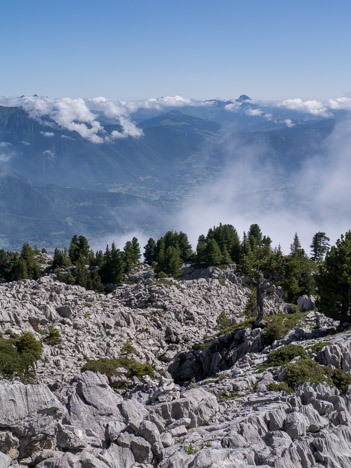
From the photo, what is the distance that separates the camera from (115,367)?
125 ft

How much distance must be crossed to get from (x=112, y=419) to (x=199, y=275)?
3103 inches

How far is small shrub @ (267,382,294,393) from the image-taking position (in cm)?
2712

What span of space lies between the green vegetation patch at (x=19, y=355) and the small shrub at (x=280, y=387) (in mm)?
19604

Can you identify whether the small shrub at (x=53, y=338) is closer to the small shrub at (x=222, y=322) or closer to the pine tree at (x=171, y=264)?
the small shrub at (x=222, y=322)

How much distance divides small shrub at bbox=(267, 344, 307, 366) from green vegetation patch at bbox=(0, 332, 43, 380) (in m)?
19.6

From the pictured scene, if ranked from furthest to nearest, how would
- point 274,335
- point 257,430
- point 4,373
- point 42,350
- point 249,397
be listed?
point 274,335 < point 42,350 < point 4,373 < point 249,397 < point 257,430

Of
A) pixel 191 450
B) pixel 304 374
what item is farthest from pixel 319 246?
pixel 191 450

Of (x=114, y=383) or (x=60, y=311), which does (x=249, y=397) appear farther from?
(x=60, y=311)

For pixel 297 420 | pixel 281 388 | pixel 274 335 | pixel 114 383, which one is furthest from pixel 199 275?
pixel 297 420

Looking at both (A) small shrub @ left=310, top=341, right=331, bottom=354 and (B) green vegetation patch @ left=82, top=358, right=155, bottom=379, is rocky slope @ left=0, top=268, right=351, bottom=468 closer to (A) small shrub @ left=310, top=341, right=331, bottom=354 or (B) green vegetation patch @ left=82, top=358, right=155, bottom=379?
(A) small shrub @ left=310, top=341, right=331, bottom=354

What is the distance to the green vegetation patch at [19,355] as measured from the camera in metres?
35.3

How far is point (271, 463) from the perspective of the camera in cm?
1862

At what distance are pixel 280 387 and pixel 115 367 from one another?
15.9 metres

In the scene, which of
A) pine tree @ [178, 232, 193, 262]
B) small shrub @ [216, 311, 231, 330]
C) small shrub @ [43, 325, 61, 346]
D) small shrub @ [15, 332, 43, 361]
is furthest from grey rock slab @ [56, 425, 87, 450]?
pine tree @ [178, 232, 193, 262]
